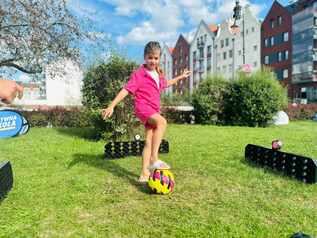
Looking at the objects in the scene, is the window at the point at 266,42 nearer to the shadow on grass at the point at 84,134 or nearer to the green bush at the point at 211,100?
the green bush at the point at 211,100

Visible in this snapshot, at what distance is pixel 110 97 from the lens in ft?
29.6

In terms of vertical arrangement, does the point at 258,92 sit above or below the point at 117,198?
above

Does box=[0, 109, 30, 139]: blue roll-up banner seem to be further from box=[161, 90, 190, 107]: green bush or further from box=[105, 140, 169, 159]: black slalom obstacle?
box=[161, 90, 190, 107]: green bush

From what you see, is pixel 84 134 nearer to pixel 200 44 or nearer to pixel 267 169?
pixel 267 169

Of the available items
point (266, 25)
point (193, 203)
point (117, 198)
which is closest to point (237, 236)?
point (193, 203)

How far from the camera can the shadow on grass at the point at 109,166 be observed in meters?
4.34

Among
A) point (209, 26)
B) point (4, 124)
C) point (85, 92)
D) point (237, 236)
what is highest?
point (209, 26)

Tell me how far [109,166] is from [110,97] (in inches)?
150

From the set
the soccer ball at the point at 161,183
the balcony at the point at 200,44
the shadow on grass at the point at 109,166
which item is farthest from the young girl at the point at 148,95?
the balcony at the point at 200,44

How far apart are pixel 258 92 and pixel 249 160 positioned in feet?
33.2

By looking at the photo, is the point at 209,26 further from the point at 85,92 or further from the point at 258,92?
the point at 85,92

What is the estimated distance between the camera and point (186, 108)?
17.8 meters

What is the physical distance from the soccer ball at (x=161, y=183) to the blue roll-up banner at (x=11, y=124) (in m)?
2.17

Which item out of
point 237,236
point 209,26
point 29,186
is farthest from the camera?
point 209,26
